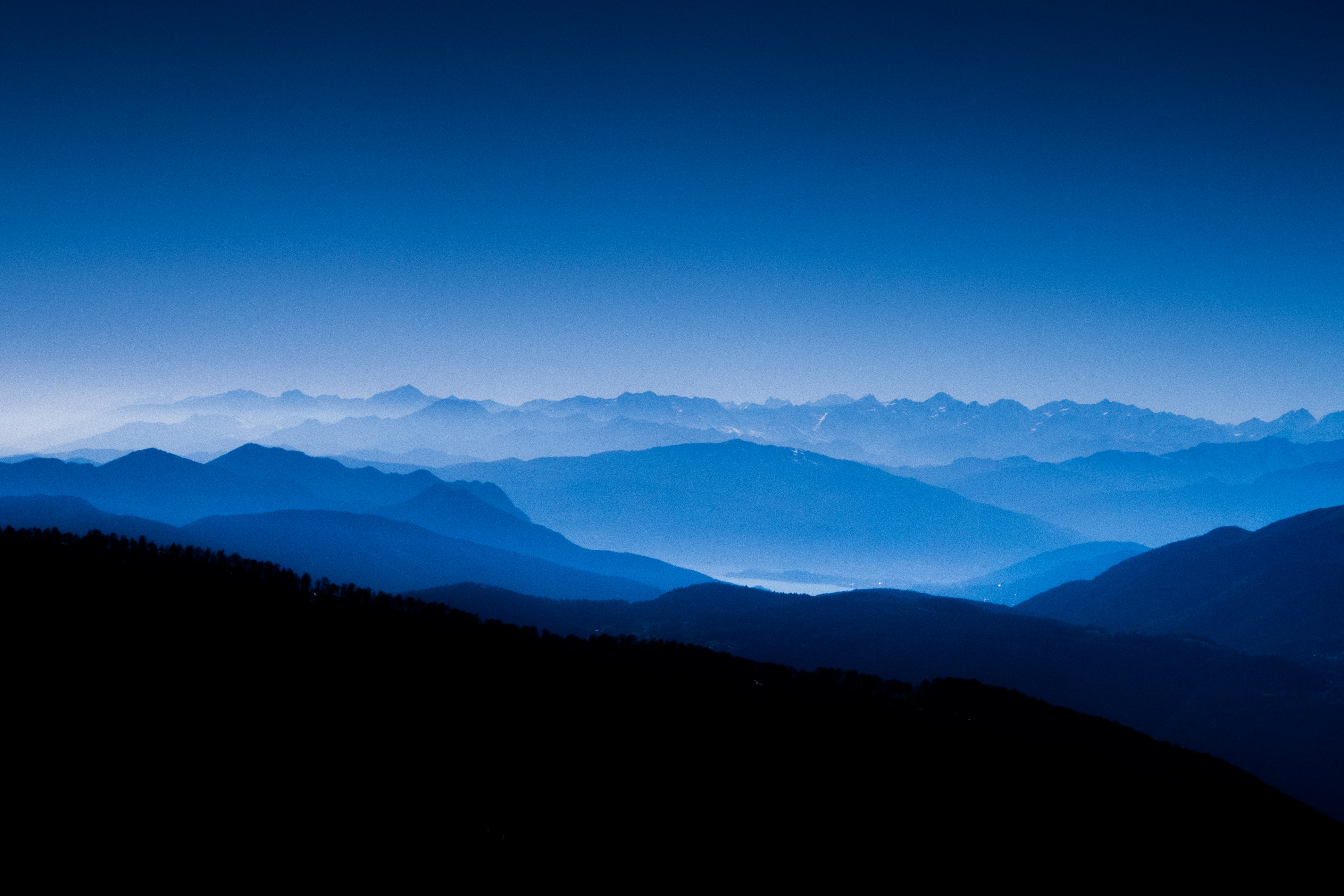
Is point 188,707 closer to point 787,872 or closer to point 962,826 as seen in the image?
point 787,872

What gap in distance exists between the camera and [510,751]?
79.0 metres

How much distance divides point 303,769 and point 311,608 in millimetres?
60868

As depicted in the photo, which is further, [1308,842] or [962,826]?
[1308,842]

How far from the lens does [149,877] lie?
40688mm

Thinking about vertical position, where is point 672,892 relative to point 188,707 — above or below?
below

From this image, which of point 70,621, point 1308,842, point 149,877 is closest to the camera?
point 149,877

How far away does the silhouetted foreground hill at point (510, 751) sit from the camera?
190ft

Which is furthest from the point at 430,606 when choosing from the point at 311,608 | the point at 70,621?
the point at 70,621

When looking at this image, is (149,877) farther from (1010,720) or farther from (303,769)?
(1010,720)

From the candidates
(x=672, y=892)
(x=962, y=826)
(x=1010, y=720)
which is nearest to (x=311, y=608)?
(x=672, y=892)

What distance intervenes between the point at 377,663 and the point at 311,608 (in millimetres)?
25430

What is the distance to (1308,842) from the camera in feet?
374

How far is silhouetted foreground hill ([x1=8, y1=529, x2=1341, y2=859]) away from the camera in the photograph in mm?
57781

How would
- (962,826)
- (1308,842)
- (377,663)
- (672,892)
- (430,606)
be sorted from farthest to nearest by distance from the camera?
(430,606)
(1308,842)
(377,663)
(962,826)
(672,892)
